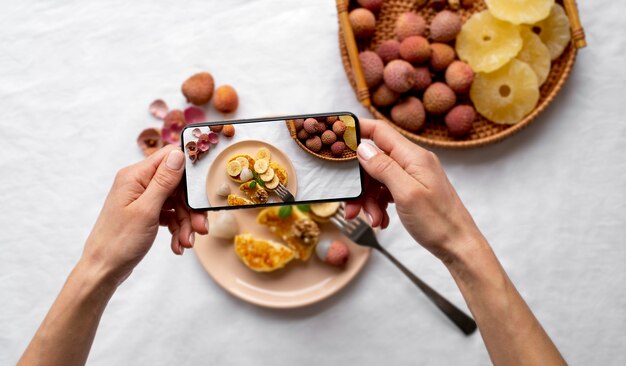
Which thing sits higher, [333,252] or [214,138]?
[214,138]

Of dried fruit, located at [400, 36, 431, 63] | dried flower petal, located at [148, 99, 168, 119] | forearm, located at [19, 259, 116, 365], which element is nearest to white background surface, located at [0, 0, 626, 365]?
dried flower petal, located at [148, 99, 168, 119]

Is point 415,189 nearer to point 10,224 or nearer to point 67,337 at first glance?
point 67,337

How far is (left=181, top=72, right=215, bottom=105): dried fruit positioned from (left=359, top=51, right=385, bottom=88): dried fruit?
0.25 m

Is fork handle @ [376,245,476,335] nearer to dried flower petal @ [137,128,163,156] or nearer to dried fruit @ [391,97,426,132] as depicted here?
dried fruit @ [391,97,426,132]

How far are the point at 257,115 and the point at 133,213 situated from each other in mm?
326

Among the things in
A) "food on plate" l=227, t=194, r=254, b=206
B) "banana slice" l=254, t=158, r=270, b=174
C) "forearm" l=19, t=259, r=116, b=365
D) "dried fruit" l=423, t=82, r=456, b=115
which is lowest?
"forearm" l=19, t=259, r=116, b=365

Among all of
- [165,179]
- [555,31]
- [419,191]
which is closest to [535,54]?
[555,31]

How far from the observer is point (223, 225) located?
2.76 ft

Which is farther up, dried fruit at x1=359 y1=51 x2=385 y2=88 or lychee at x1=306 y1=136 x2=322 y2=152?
lychee at x1=306 y1=136 x2=322 y2=152

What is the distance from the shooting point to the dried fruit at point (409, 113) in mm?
856

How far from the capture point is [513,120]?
0.87 m

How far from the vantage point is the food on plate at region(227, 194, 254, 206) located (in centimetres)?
65

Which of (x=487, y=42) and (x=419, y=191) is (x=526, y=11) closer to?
(x=487, y=42)

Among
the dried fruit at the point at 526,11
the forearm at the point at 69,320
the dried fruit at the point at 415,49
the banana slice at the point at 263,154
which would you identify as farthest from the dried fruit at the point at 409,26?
the forearm at the point at 69,320
